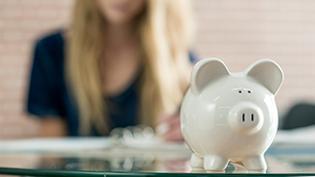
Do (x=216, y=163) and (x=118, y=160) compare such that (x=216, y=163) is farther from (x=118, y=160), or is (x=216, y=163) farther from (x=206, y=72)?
(x=118, y=160)

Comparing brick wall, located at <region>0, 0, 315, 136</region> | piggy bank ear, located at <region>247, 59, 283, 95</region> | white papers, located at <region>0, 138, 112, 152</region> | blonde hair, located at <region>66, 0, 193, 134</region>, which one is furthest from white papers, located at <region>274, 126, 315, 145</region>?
brick wall, located at <region>0, 0, 315, 136</region>

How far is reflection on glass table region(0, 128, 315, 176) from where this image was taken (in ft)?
2.12

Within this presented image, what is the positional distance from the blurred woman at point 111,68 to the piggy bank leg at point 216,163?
1.07 metres

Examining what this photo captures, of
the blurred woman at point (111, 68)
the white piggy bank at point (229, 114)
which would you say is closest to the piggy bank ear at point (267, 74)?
the white piggy bank at point (229, 114)

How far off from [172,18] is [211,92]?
1225 mm

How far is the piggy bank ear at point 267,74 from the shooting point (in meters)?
0.67

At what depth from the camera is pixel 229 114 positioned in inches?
25.2

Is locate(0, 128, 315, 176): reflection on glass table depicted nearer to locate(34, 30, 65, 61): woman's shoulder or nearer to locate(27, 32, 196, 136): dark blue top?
locate(27, 32, 196, 136): dark blue top

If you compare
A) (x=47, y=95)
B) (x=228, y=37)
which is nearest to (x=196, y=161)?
(x=47, y=95)

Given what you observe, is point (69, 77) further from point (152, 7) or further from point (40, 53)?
point (152, 7)

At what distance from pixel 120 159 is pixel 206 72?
26 centimetres

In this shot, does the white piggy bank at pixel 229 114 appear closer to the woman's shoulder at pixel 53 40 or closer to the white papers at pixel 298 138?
the white papers at pixel 298 138

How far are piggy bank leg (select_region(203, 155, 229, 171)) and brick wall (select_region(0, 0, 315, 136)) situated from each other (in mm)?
2126

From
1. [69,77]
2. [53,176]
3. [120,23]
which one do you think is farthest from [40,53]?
[53,176]
